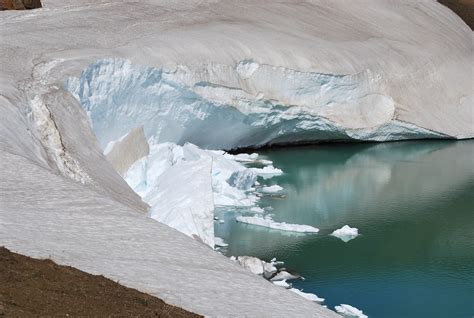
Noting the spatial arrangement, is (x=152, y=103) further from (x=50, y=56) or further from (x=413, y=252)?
(x=413, y=252)

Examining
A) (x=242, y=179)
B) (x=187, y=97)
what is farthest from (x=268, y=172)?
(x=187, y=97)

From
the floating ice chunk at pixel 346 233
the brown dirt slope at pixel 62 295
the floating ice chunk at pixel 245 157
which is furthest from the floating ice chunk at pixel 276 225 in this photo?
the brown dirt slope at pixel 62 295

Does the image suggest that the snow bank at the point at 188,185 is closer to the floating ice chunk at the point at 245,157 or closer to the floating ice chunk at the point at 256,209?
the floating ice chunk at the point at 256,209

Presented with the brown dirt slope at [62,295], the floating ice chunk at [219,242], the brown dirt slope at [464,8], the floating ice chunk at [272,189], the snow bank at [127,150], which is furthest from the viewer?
the brown dirt slope at [464,8]

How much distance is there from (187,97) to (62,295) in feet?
60.0

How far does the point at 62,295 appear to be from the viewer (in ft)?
28.0

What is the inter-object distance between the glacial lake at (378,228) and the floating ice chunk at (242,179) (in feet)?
2.81

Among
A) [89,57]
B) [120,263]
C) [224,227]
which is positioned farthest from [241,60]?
[120,263]

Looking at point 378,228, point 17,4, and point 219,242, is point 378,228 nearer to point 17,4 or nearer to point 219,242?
point 219,242

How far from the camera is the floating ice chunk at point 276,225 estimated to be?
20453 mm

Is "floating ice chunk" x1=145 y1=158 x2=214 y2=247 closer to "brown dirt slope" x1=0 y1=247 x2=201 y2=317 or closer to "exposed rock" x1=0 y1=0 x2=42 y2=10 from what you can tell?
"brown dirt slope" x1=0 y1=247 x2=201 y2=317

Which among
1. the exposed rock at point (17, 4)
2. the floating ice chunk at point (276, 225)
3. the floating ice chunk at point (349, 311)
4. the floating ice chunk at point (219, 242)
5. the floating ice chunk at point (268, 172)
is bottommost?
the floating ice chunk at point (268, 172)

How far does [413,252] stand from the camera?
1923cm

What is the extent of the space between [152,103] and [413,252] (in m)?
9.43
